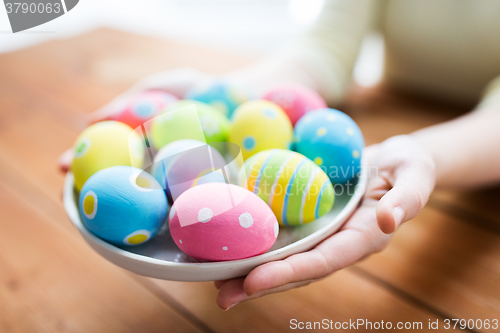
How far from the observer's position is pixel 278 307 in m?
0.47

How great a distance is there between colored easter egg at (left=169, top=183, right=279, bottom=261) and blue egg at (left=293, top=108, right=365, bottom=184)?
13 centimetres

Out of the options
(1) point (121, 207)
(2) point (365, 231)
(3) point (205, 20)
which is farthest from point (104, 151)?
(3) point (205, 20)

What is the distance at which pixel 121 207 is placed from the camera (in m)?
0.42

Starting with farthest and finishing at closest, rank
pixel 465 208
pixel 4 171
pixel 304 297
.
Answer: pixel 4 171 < pixel 465 208 < pixel 304 297

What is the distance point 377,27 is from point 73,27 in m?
1.32

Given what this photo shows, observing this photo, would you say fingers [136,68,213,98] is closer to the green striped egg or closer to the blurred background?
the green striped egg

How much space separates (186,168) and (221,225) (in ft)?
0.37

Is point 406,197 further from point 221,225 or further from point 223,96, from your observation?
point 223,96

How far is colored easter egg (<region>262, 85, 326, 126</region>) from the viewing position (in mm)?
609

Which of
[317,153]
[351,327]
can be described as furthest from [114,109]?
[351,327]

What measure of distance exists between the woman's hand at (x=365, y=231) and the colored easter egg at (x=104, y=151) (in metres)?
0.21

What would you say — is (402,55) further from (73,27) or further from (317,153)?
(73,27)

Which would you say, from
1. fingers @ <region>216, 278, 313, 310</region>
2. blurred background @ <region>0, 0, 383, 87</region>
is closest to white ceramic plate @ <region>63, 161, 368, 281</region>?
fingers @ <region>216, 278, 313, 310</region>

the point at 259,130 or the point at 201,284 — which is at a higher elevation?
the point at 259,130
